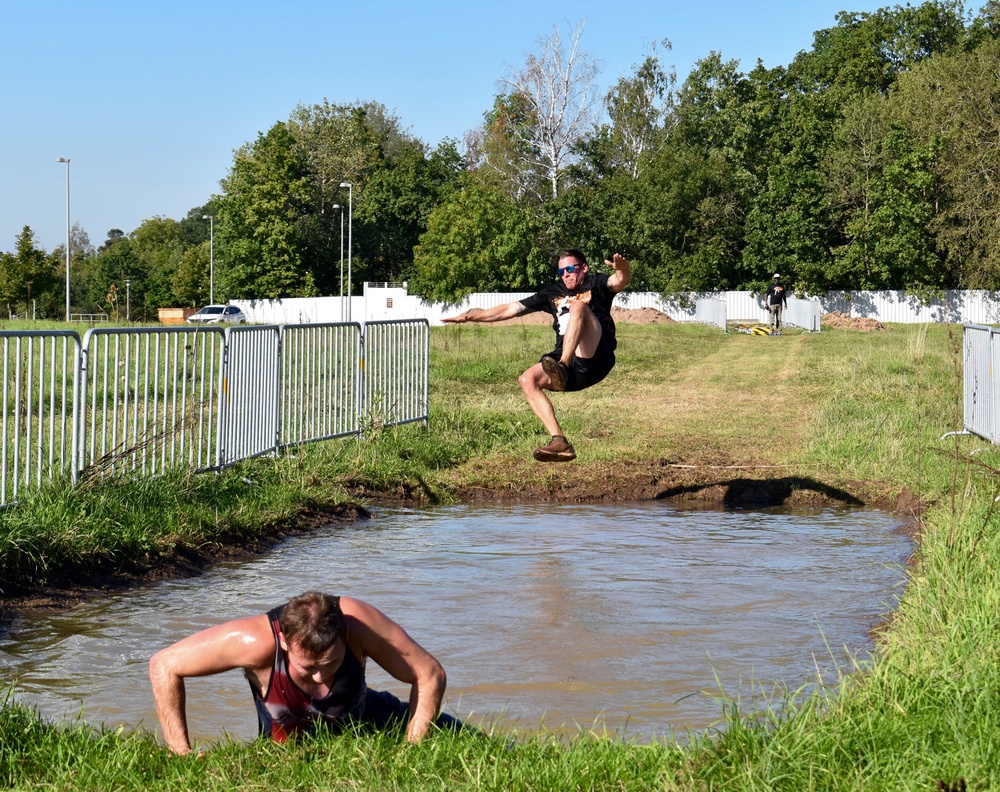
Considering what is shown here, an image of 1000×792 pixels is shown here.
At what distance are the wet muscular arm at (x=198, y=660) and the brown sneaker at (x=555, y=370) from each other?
5.83 metres

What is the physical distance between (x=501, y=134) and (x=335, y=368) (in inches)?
2716

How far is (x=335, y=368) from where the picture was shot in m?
14.1

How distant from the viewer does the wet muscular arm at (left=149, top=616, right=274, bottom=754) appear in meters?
4.81

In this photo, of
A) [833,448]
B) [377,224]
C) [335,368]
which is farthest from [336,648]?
[377,224]

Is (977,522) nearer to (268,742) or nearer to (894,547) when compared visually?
(894,547)

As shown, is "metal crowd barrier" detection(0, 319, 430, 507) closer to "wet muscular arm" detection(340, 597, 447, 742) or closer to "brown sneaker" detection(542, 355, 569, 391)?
"brown sneaker" detection(542, 355, 569, 391)

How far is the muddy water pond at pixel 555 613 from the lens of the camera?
612cm

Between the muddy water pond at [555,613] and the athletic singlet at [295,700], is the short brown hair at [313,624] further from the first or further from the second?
the muddy water pond at [555,613]

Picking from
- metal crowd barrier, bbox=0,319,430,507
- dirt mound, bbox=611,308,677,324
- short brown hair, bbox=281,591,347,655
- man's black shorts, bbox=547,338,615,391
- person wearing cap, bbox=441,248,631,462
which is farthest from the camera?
dirt mound, bbox=611,308,677,324

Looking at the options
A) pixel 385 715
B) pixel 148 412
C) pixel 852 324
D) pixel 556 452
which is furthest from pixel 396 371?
pixel 852 324

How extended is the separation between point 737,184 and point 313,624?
221ft

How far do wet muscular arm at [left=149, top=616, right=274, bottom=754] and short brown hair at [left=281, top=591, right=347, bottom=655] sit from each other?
0.31 m

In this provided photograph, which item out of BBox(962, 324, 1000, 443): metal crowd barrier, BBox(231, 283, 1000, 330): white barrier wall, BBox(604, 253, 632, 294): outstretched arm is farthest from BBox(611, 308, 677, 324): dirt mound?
BBox(604, 253, 632, 294): outstretched arm

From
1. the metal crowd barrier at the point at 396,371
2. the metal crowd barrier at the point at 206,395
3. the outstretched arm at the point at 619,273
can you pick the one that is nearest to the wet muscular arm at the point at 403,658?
the metal crowd barrier at the point at 206,395
